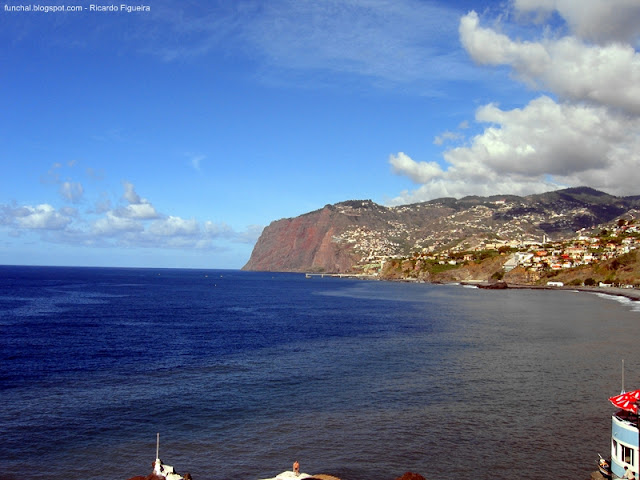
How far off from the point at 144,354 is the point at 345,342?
22.3 meters

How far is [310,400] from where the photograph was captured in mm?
33375

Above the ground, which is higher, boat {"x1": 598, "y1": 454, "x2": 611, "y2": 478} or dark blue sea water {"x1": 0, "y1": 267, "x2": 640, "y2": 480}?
boat {"x1": 598, "y1": 454, "x2": 611, "y2": 478}

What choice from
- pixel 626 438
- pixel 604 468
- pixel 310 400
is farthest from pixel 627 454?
pixel 310 400

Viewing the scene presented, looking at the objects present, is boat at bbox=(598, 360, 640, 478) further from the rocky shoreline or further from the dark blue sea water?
the rocky shoreline

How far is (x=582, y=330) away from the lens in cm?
6706

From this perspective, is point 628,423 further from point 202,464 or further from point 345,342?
point 345,342

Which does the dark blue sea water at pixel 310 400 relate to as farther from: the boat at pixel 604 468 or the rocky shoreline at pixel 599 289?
the rocky shoreline at pixel 599 289

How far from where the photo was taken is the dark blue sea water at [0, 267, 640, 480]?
77.7 feet

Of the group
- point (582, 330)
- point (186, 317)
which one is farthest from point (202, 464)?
point (186, 317)

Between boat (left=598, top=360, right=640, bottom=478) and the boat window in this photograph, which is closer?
boat (left=598, top=360, right=640, bottom=478)

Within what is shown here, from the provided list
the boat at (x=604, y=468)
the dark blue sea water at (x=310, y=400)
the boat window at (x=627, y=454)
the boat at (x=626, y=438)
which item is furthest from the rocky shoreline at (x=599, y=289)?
the boat window at (x=627, y=454)

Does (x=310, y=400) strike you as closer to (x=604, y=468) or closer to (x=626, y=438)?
(x=604, y=468)

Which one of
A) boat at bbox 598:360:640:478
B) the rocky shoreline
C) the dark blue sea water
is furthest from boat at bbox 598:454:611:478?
the rocky shoreline

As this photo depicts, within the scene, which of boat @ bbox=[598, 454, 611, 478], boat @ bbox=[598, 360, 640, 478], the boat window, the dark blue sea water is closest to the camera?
boat @ bbox=[598, 360, 640, 478]
